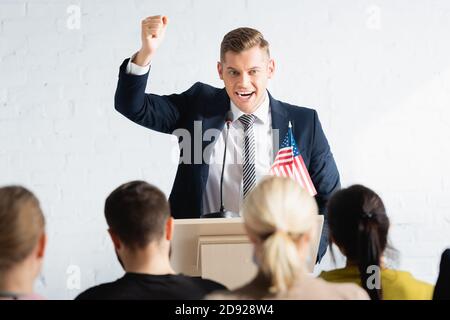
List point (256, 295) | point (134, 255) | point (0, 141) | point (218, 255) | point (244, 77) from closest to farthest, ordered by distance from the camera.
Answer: point (256, 295), point (134, 255), point (218, 255), point (244, 77), point (0, 141)

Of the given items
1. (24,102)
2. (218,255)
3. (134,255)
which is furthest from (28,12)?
(134,255)

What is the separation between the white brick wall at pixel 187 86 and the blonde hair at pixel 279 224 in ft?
7.60

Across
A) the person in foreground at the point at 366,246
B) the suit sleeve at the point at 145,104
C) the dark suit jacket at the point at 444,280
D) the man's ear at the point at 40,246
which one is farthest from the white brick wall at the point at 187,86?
the man's ear at the point at 40,246

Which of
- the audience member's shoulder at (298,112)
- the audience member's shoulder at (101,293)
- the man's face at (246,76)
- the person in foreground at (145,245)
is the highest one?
the man's face at (246,76)

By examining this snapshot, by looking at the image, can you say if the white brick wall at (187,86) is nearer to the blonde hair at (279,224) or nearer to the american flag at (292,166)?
the american flag at (292,166)

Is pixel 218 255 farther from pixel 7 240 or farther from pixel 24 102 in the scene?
pixel 24 102

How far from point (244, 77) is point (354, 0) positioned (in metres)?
1.46

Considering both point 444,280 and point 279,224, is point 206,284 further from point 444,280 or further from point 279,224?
point 444,280

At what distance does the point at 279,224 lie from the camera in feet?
5.06

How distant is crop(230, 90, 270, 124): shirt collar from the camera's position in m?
2.83

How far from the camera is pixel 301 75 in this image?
3.95m

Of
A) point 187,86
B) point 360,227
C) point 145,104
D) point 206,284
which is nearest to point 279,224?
point 206,284

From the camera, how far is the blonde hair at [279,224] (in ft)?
4.93

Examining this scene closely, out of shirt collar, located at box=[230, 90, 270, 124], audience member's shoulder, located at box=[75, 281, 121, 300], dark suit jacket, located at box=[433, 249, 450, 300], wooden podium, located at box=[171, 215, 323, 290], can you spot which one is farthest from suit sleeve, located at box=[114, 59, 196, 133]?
dark suit jacket, located at box=[433, 249, 450, 300]
